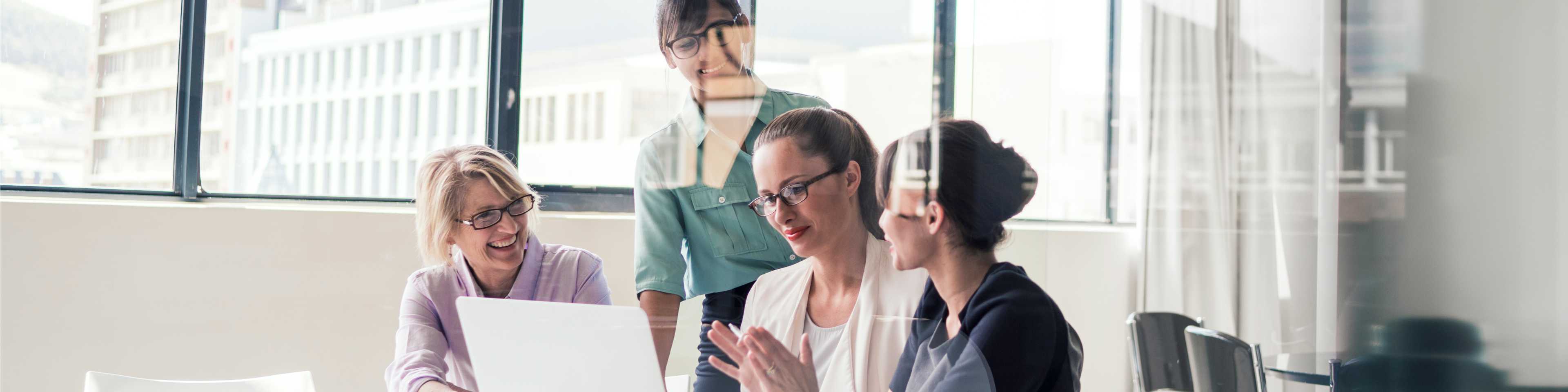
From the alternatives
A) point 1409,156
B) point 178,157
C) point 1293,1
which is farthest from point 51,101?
point 1409,156

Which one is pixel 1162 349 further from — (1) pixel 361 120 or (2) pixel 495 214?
(1) pixel 361 120

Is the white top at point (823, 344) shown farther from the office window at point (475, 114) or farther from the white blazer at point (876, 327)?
the office window at point (475, 114)

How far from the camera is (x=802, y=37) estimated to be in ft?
2.49

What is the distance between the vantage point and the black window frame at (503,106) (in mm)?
707

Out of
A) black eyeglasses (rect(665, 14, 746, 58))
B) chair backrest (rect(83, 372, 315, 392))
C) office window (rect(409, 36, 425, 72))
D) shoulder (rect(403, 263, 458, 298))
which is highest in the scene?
office window (rect(409, 36, 425, 72))

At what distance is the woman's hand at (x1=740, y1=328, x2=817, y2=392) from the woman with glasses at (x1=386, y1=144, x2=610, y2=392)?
27 cm

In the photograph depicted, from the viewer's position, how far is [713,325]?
2.48 ft

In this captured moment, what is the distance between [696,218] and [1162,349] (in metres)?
0.62

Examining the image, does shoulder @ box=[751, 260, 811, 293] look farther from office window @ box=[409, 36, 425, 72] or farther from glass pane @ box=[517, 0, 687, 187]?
office window @ box=[409, 36, 425, 72]

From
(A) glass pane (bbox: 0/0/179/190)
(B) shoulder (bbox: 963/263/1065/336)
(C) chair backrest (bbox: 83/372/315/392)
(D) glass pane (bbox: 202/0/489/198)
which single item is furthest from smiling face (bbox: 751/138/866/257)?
(A) glass pane (bbox: 0/0/179/190)

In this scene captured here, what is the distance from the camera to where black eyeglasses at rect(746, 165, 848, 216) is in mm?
653

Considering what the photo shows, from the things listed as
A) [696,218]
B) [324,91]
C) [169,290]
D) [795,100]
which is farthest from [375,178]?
[795,100]

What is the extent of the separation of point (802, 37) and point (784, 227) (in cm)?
19

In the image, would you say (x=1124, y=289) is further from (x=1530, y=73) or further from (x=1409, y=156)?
(x=1530, y=73)
